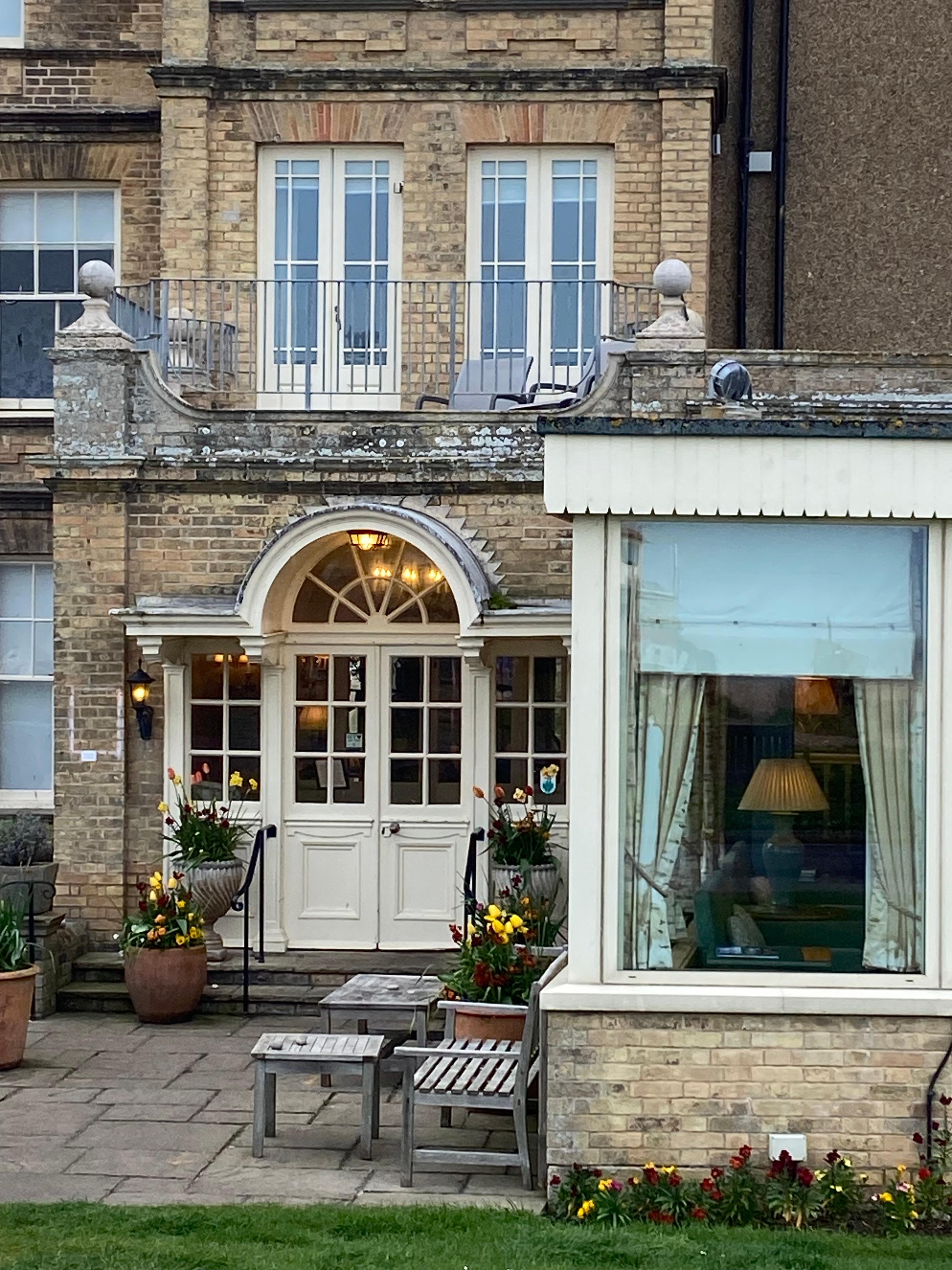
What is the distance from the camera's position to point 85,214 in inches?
621

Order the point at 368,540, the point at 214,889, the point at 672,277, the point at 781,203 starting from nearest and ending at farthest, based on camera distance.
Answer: the point at 672,277, the point at 214,889, the point at 368,540, the point at 781,203

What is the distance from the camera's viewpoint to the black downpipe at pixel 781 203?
16.8 meters

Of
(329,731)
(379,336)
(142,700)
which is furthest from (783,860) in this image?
(379,336)

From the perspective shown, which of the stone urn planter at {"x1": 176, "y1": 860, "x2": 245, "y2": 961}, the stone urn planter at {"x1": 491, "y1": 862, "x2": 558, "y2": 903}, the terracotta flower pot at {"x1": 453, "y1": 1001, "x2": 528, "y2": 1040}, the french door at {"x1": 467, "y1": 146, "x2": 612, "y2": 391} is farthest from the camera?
the french door at {"x1": 467, "y1": 146, "x2": 612, "y2": 391}

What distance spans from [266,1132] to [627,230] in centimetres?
827

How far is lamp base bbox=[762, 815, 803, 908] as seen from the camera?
7977 mm

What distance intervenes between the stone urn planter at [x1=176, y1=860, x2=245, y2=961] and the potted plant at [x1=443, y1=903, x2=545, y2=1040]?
3.22 metres

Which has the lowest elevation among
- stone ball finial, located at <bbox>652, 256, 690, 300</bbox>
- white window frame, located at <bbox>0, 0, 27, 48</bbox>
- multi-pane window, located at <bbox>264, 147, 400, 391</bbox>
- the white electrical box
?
the white electrical box

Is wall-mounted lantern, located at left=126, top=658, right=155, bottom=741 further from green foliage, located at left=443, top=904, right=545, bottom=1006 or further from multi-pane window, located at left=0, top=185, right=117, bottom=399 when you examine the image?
green foliage, located at left=443, top=904, right=545, bottom=1006

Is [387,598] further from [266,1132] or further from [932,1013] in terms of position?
[932,1013]

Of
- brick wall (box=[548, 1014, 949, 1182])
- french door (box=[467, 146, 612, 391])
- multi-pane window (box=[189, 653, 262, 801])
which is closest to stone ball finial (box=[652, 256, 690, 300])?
french door (box=[467, 146, 612, 391])

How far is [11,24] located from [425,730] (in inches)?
290

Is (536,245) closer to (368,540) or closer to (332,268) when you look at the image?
(332,268)

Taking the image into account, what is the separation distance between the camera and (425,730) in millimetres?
13430
